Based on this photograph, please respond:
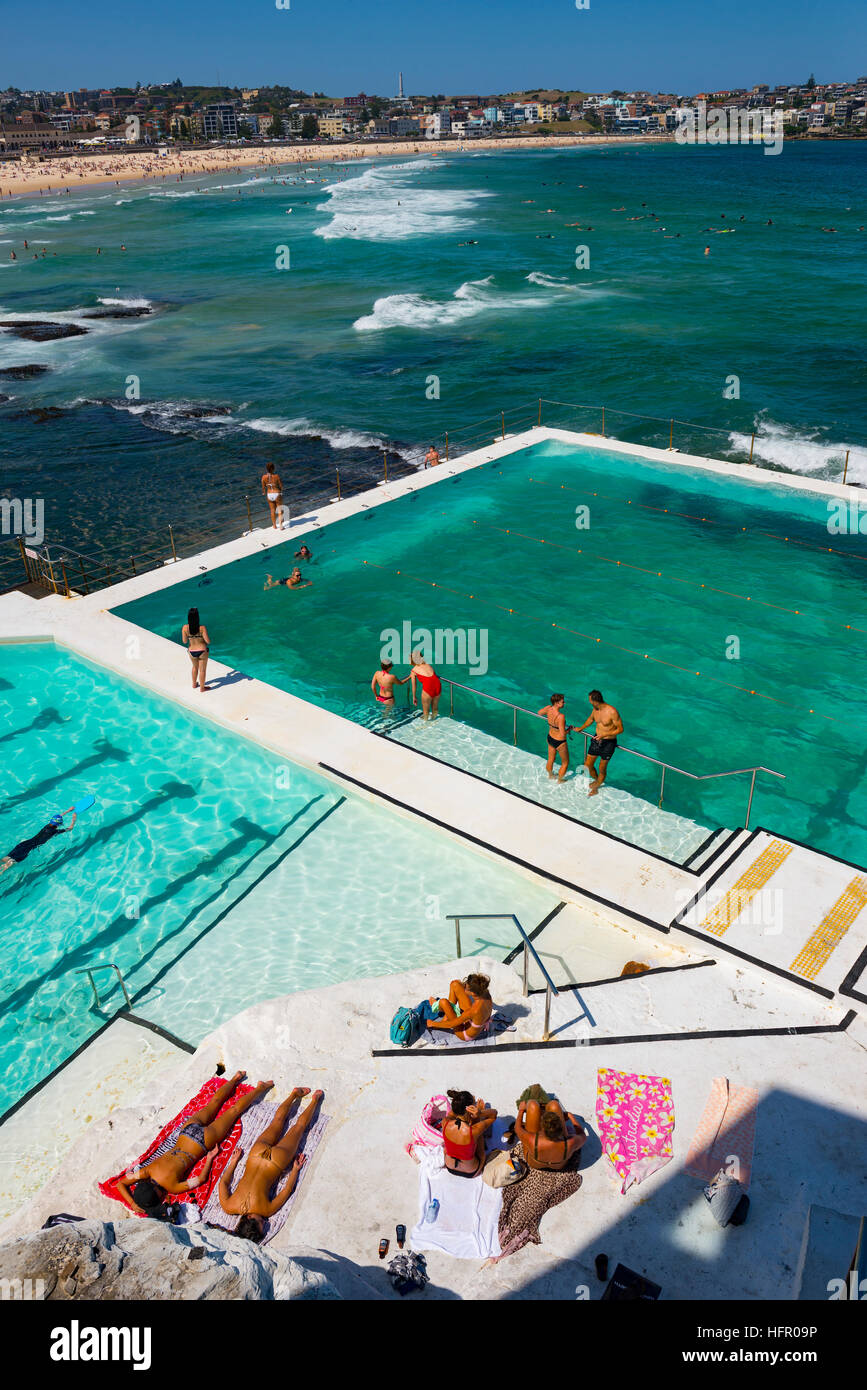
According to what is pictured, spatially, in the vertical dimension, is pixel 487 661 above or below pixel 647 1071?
above

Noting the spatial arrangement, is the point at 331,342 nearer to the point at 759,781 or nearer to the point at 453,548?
the point at 453,548

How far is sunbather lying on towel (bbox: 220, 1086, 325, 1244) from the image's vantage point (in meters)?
6.91

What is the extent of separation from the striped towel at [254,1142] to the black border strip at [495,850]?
1.50m

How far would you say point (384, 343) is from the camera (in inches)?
1829

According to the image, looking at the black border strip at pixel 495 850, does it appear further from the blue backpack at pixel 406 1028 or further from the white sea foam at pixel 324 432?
the white sea foam at pixel 324 432

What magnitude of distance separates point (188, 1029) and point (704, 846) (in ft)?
20.9

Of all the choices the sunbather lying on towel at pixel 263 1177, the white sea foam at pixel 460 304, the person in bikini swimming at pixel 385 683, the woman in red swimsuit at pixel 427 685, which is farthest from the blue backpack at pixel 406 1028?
the white sea foam at pixel 460 304

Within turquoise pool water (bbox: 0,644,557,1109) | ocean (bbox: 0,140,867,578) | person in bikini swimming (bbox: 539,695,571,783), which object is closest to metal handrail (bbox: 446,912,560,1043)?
turquoise pool water (bbox: 0,644,557,1109)

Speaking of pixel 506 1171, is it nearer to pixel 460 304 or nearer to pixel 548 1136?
pixel 548 1136

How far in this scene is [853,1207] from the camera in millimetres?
6754

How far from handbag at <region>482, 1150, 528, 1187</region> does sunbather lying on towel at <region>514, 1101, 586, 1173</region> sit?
83mm

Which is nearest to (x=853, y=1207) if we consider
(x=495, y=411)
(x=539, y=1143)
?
(x=539, y=1143)

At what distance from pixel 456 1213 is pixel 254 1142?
1804mm
